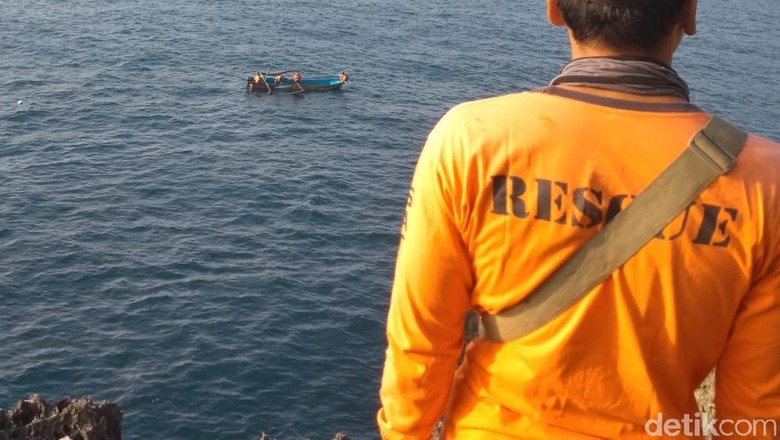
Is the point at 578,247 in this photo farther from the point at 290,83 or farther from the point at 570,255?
the point at 290,83

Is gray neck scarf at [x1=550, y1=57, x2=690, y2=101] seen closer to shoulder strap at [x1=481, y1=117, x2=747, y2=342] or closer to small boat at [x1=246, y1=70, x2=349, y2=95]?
shoulder strap at [x1=481, y1=117, x2=747, y2=342]

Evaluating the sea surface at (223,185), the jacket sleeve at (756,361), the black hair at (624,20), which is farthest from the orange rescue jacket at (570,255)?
the sea surface at (223,185)

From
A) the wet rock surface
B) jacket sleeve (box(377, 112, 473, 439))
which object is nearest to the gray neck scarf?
jacket sleeve (box(377, 112, 473, 439))

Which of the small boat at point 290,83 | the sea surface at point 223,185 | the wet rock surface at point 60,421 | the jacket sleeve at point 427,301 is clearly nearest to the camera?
the jacket sleeve at point 427,301

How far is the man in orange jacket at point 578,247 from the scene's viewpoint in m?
3.27

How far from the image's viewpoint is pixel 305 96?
75.2 metres

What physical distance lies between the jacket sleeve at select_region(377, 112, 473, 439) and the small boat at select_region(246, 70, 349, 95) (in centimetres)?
7087

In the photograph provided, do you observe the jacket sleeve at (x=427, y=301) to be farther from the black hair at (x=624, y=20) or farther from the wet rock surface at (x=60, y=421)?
the wet rock surface at (x=60, y=421)

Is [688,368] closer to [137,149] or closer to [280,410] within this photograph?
[280,410]

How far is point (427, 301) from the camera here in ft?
11.5

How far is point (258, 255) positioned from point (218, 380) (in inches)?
472

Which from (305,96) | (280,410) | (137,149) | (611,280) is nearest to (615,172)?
(611,280)

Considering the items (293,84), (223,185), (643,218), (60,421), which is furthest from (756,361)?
(293,84)

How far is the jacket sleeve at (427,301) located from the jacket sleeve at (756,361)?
40.3 inches
